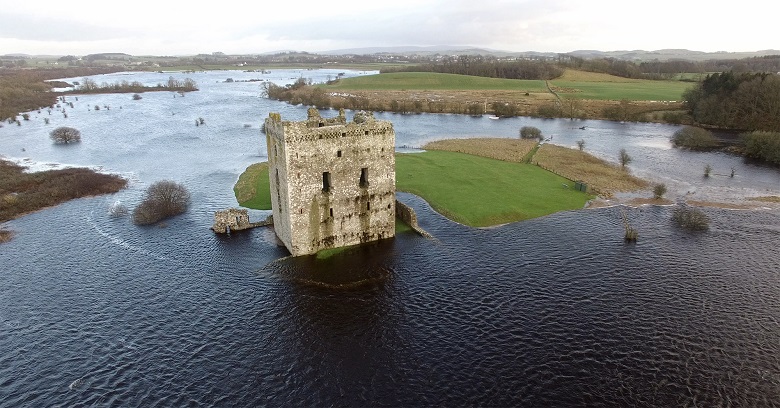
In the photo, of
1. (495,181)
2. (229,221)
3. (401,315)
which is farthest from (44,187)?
(495,181)

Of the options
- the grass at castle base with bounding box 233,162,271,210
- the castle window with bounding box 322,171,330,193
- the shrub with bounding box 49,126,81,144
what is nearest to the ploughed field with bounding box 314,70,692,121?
the shrub with bounding box 49,126,81,144

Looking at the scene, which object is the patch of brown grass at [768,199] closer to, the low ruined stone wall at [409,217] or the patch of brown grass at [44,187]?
the low ruined stone wall at [409,217]

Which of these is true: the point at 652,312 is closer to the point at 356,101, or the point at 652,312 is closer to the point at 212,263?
the point at 212,263

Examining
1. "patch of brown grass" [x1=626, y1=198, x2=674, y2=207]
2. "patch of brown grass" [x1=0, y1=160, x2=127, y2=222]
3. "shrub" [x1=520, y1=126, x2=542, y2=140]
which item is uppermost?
"shrub" [x1=520, y1=126, x2=542, y2=140]

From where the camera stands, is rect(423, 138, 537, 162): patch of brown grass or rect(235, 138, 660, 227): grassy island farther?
rect(423, 138, 537, 162): patch of brown grass

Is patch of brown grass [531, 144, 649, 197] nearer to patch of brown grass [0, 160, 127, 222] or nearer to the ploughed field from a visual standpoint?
the ploughed field

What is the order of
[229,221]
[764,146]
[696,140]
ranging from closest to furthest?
1. [229,221]
2. [764,146]
3. [696,140]

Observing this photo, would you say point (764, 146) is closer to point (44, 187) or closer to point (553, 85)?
point (44, 187)
